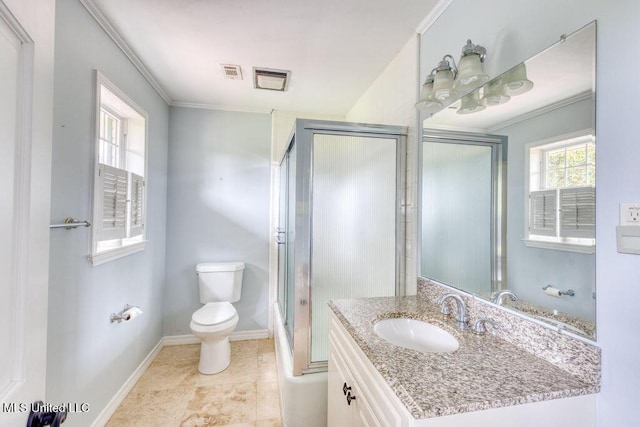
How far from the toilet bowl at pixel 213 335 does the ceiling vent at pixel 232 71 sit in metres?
1.96

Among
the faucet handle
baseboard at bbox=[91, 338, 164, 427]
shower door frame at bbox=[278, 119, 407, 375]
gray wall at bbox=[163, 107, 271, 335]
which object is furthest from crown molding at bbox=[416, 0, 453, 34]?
baseboard at bbox=[91, 338, 164, 427]

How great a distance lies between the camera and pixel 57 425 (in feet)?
1.98

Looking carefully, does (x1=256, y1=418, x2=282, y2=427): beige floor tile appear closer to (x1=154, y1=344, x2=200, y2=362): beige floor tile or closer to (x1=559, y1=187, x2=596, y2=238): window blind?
(x1=154, y1=344, x2=200, y2=362): beige floor tile

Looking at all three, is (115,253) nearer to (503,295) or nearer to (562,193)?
Result: (503,295)

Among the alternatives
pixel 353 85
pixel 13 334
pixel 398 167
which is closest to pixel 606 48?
pixel 398 167

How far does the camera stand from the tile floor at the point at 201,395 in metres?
1.71

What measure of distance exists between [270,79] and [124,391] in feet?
8.37

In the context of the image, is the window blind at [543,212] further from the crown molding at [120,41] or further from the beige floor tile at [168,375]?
the beige floor tile at [168,375]

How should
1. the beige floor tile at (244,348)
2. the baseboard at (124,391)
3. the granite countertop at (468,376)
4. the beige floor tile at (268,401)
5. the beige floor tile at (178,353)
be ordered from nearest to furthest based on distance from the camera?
the granite countertop at (468,376) → the baseboard at (124,391) → the beige floor tile at (268,401) → the beige floor tile at (178,353) → the beige floor tile at (244,348)

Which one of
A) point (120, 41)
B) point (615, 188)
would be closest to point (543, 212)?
point (615, 188)

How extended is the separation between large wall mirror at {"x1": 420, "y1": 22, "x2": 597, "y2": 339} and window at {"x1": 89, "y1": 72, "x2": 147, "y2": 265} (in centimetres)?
191

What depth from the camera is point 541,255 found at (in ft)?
3.04

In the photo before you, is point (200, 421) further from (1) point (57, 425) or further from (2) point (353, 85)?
(2) point (353, 85)

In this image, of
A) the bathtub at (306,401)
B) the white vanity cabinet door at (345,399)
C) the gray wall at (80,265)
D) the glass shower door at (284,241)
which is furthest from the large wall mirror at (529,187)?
the gray wall at (80,265)
